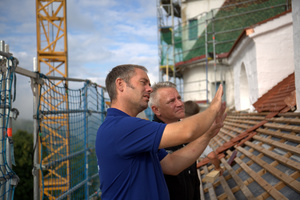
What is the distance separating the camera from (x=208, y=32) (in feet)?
52.6

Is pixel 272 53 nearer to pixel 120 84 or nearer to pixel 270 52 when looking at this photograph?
pixel 270 52

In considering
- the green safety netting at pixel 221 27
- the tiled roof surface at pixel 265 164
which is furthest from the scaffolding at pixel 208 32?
the tiled roof surface at pixel 265 164

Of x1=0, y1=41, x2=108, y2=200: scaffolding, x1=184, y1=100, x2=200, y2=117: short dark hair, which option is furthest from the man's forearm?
x1=184, y1=100, x2=200, y2=117: short dark hair

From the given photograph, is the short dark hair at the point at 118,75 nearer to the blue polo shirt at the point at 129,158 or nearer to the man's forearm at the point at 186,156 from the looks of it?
the blue polo shirt at the point at 129,158

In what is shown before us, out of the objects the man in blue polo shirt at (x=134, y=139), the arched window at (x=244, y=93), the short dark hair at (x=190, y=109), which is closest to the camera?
the man in blue polo shirt at (x=134, y=139)

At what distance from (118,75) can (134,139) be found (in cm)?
52

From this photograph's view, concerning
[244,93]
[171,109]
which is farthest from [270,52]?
[171,109]

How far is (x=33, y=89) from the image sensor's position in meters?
4.03

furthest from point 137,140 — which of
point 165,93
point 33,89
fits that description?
point 33,89

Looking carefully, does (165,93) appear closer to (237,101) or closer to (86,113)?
(86,113)

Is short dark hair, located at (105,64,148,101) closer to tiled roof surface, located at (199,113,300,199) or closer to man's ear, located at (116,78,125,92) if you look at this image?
man's ear, located at (116,78,125,92)

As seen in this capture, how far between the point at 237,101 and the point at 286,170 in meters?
9.25

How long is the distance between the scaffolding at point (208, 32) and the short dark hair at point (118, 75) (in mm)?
12204

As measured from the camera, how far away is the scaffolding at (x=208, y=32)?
14.4 meters
